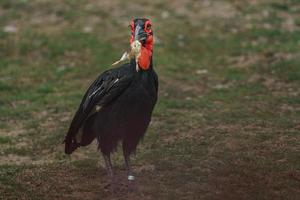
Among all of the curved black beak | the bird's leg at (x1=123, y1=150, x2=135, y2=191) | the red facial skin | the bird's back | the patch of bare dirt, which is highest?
the curved black beak

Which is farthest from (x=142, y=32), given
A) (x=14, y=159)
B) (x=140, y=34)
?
(x=14, y=159)

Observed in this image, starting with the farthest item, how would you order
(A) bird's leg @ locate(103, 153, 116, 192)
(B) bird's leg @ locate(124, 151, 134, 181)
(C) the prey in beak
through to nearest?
(B) bird's leg @ locate(124, 151, 134, 181) → (A) bird's leg @ locate(103, 153, 116, 192) → (C) the prey in beak

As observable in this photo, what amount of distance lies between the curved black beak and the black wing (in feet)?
1.39

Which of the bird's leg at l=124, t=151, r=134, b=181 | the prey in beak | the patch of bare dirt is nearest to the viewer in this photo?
the prey in beak

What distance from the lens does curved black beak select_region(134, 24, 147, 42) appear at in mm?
7926

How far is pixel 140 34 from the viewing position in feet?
26.0

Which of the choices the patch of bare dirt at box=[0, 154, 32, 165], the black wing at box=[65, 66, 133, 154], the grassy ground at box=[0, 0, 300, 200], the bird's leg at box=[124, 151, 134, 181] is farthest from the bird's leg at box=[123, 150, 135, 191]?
the patch of bare dirt at box=[0, 154, 32, 165]

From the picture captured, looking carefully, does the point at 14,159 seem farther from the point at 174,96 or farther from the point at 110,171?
the point at 174,96

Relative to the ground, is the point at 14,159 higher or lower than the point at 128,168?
lower

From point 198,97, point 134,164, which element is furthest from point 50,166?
point 198,97

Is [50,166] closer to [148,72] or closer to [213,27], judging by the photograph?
[148,72]

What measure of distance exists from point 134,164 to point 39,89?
476 cm

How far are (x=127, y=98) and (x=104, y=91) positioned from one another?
365mm

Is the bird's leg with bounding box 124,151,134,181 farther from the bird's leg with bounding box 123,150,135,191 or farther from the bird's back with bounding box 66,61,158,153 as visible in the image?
the bird's back with bounding box 66,61,158,153
